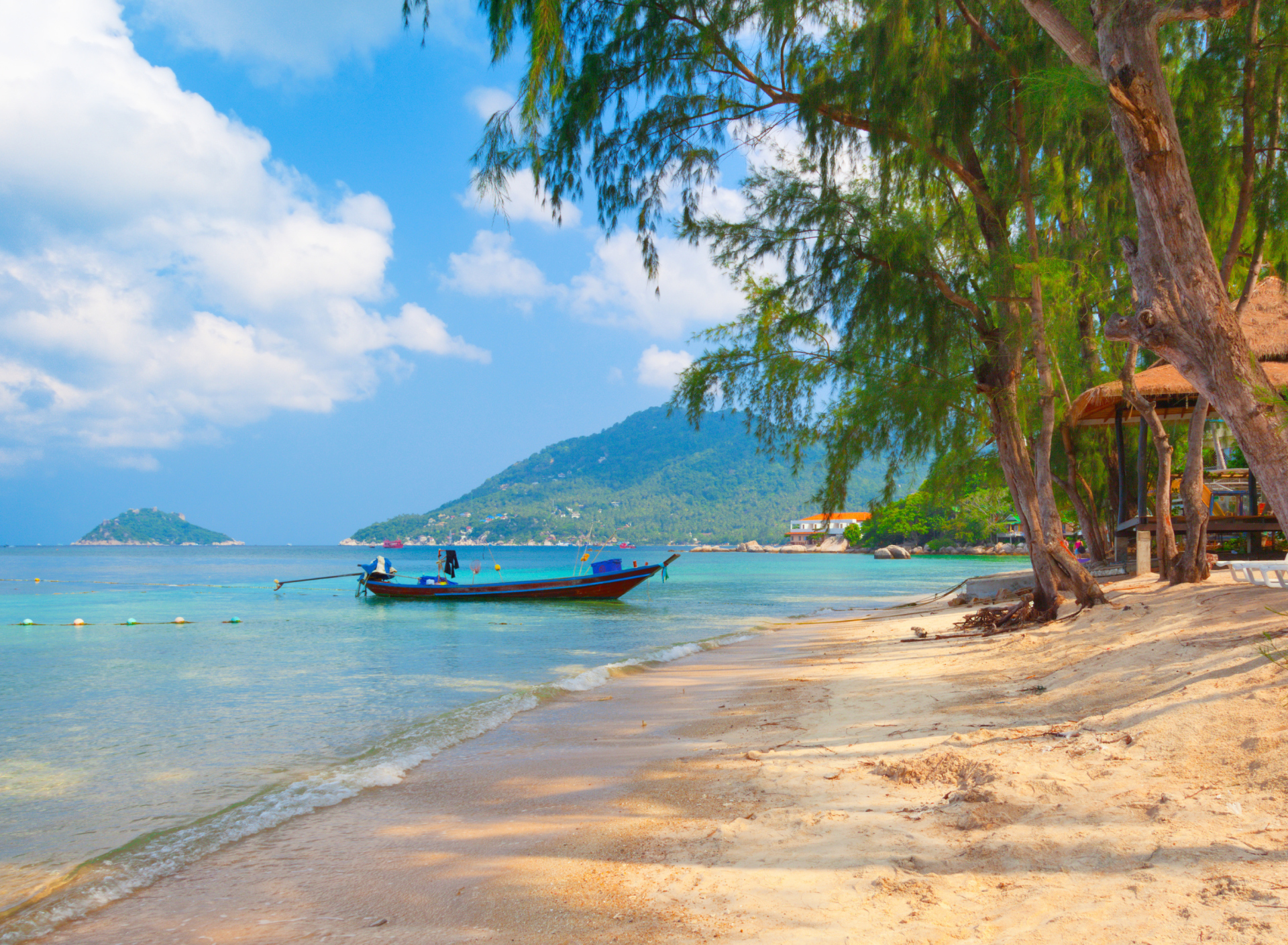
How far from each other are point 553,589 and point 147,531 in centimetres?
18143

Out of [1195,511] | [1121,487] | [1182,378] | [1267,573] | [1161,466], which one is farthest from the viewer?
[1121,487]

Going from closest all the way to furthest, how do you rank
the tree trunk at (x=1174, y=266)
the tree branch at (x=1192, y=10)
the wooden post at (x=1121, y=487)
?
the tree trunk at (x=1174, y=266), the tree branch at (x=1192, y=10), the wooden post at (x=1121, y=487)

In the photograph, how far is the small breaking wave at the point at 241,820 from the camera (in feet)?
10.9

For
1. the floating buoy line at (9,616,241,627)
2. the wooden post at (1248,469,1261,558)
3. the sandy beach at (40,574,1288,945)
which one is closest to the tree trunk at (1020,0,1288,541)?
the sandy beach at (40,574,1288,945)

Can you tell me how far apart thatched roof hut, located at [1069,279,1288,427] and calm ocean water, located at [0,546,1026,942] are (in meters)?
7.36

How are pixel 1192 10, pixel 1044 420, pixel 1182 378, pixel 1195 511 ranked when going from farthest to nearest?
pixel 1182 378 < pixel 1044 420 < pixel 1195 511 < pixel 1192 10

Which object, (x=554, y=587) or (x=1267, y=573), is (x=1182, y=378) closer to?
(x=1267, y=573)

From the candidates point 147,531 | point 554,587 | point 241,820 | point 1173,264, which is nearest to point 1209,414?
point 1173,264

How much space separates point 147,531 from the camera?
169 metres

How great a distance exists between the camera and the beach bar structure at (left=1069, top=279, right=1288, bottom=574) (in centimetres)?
1117

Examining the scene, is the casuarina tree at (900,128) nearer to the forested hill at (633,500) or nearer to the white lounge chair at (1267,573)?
the white lounge chair at (1267,573)

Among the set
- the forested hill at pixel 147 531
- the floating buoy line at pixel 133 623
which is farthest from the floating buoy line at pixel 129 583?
the forested hill at pixel 147 531

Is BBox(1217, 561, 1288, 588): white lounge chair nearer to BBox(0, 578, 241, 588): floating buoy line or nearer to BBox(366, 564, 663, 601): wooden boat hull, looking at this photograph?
BBox(366, 564, 663, 601): wooden boat hull

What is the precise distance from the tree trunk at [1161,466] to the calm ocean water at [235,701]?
21.4 ft
